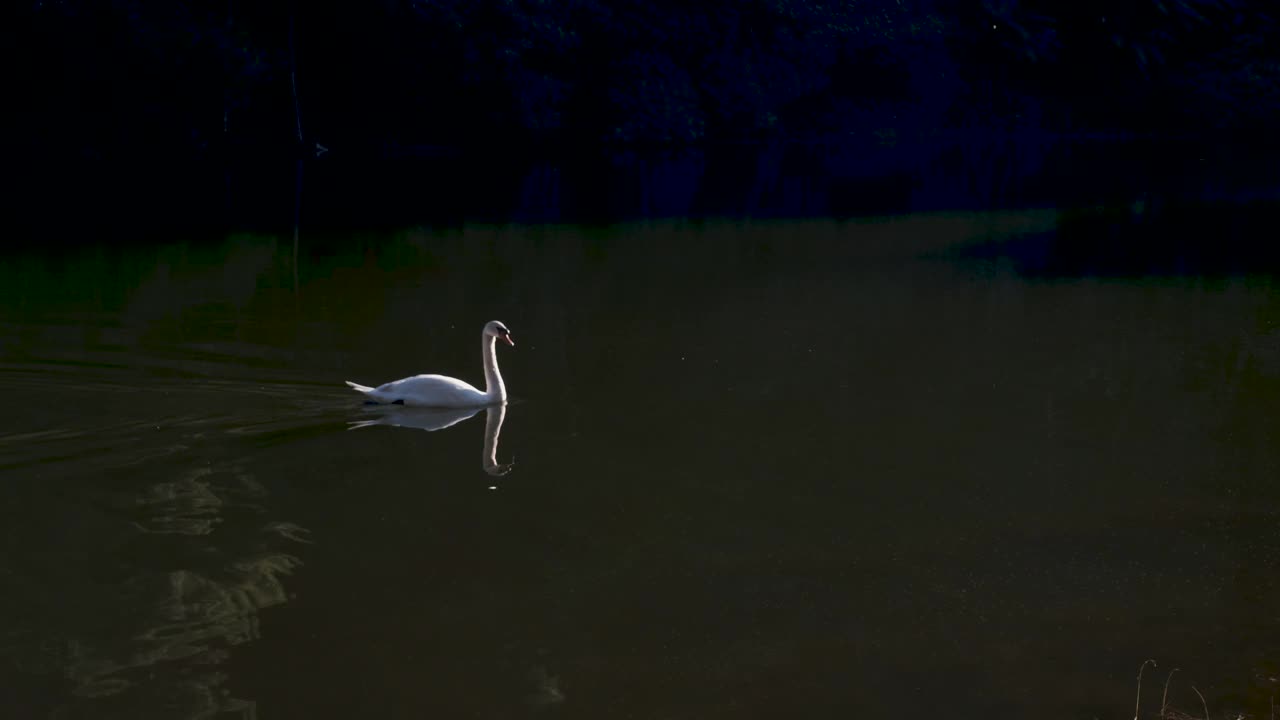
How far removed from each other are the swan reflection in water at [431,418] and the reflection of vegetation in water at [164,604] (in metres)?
1.94

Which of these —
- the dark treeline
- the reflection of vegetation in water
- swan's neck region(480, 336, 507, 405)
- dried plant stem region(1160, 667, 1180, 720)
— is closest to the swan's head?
swan's neck region(480, 336, 507, 405)

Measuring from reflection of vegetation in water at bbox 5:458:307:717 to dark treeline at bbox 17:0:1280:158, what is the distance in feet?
105

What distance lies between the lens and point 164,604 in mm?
8227

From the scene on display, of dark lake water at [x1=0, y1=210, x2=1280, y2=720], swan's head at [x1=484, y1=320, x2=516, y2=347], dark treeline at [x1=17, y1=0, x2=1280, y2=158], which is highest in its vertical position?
dark treeline at [x1=17, y1=0, x2=1280, y2=158]

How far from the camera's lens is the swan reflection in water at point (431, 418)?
12.0 meters

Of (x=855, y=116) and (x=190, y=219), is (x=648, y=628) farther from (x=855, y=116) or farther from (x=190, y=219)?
(x=855, y=116)

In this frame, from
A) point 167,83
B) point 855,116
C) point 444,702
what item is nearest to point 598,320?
point 444,702

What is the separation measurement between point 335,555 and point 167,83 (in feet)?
113

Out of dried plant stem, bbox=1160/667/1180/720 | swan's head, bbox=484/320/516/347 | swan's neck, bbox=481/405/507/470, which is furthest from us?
swan's head, bbox=484/320/516/347

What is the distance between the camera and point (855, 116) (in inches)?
2389

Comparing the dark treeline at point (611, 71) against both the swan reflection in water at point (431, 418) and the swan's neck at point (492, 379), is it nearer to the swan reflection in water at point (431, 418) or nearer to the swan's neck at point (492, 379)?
the swan's neck at point (492, 379)

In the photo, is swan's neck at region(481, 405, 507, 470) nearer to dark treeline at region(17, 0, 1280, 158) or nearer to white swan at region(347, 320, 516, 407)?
white swan at region(347, 320, 516, 407)

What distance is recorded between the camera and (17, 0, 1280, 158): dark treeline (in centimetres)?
3991

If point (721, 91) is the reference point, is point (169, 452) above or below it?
below
